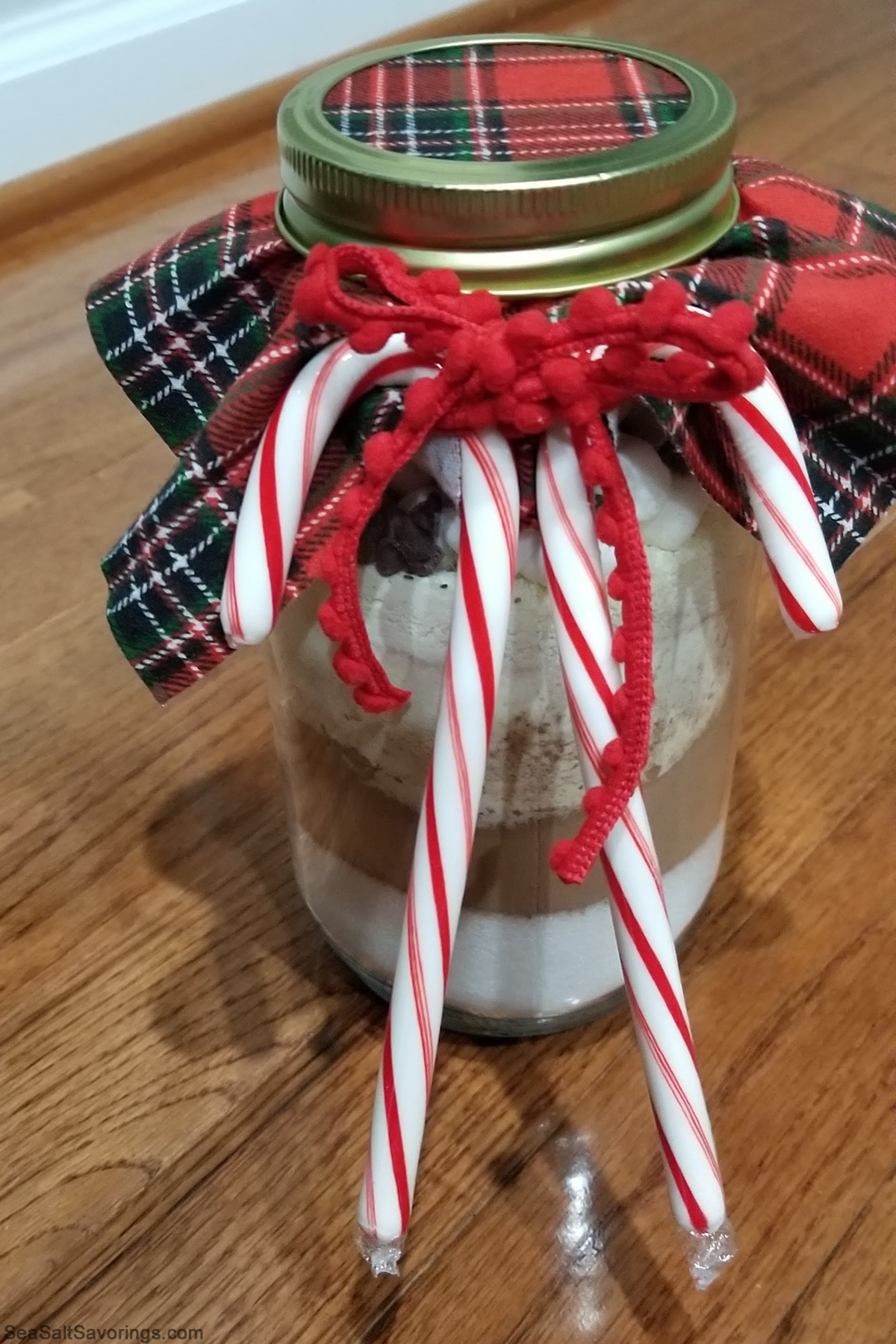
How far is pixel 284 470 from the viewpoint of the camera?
31 cm

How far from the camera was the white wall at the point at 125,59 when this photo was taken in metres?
0.90

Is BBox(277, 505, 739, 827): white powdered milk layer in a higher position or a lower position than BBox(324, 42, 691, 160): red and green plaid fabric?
lower

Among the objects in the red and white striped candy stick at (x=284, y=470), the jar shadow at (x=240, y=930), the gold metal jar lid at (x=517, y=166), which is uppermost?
the gold metal jar lid at (x=517, y=166)

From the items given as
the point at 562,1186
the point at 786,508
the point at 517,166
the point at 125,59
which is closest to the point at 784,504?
the point at 786,508

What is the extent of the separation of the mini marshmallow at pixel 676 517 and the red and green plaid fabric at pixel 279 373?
0.6 inches

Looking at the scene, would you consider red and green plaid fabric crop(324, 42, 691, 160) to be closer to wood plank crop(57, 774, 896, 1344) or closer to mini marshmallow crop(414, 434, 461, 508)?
mini marshmallow crop(414, 434, 461, 508)

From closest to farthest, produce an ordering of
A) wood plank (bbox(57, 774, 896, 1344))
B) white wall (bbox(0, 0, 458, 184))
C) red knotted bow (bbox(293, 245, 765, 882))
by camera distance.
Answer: red knotted bow (bbox(293, 245, 765, 882))
wood plank (bbox(57, 774, 896, 1344))
white wall (bbox(0, 0, 458, 184))

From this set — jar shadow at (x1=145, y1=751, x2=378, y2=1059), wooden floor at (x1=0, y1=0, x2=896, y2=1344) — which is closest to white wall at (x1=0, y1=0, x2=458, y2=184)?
wooden floor at (x1=0, y1=0, x2=896, y2=1344)

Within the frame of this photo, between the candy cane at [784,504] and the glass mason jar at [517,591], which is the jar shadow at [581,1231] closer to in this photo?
the glass mason jar at [517,591]

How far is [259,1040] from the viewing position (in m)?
0.46

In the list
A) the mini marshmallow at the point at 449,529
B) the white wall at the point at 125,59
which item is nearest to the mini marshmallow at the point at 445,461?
the mini marshmallow at the point at 449,529

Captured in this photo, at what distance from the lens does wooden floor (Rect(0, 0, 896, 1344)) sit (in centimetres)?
39

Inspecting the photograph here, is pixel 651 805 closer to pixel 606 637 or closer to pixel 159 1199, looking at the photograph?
pixel 606 637

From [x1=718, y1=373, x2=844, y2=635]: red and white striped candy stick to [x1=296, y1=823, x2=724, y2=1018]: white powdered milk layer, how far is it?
0.51 feet
